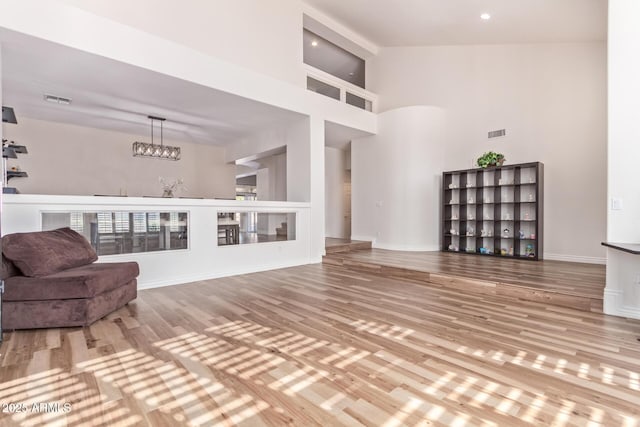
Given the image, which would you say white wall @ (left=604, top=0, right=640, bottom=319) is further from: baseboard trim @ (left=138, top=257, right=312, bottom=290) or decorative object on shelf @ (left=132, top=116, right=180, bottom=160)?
decorative object on shelf @ (left=132, top=116, right=180, bottom=160)

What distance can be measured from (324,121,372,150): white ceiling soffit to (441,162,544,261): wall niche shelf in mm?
2325

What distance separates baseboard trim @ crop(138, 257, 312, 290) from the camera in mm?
4645

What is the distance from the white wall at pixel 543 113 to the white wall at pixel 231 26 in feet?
10.4

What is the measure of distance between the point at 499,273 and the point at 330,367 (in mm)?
3645

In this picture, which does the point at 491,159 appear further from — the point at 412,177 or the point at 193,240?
the point at 193,240

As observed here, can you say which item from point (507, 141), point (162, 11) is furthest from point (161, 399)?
point (507, 141)

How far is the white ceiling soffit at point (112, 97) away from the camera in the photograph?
4055mm

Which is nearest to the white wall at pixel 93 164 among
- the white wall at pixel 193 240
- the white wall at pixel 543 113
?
the white wall at pixel 193 240

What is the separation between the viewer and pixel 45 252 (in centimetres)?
320

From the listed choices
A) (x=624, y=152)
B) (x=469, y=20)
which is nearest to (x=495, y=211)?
(x=624, y=152)

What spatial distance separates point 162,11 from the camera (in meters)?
4.48

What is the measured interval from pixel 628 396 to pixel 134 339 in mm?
3464

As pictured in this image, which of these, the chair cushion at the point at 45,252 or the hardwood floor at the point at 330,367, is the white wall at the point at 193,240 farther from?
the hardwood floor at the point at 330,367

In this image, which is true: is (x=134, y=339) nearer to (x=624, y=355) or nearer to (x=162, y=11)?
(x=624, y=355)
